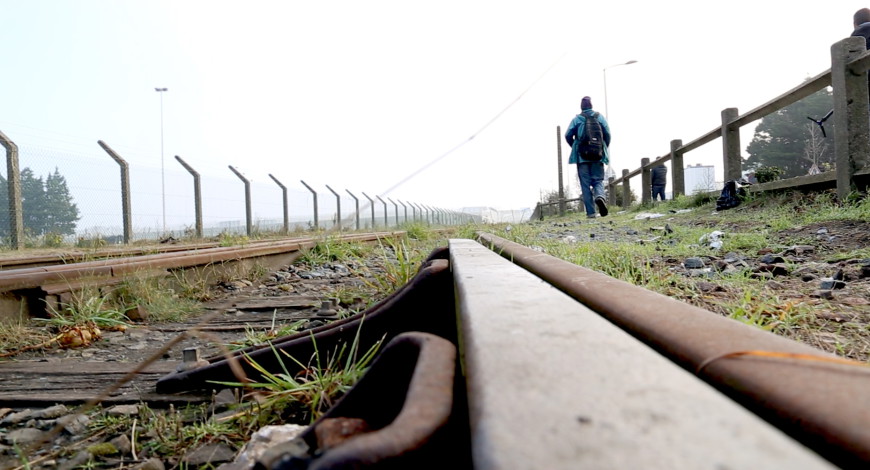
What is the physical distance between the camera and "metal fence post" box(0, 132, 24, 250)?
8.89m

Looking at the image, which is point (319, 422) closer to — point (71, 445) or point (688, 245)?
point (71, 445)

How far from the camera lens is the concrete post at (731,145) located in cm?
737

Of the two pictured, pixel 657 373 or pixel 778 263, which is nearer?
pixel 657 373

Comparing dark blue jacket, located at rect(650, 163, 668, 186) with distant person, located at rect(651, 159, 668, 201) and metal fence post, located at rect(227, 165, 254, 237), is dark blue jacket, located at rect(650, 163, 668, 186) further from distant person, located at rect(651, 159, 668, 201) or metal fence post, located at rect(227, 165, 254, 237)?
metal fence post, located at rect(227, 165, 254, 237)

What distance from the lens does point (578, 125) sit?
10.2 metres

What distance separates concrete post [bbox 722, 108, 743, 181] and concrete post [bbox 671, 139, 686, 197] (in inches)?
113

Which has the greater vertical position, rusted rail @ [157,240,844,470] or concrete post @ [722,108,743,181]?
concrete post @ [722,108,743,181]

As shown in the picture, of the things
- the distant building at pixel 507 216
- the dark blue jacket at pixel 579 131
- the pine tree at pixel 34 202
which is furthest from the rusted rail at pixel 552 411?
the pine tree at pixel 34 202

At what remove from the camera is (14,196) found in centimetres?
888

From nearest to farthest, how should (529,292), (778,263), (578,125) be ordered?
(529,292) → (778,263) → (578,125)

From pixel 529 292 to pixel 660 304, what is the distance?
245mm

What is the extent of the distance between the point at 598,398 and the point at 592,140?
10063mm

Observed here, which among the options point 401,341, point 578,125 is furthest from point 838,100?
point 401,341

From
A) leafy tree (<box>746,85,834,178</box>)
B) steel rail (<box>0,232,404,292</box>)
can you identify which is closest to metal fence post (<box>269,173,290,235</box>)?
steel rail (<box>0,232,404,292</box>)
